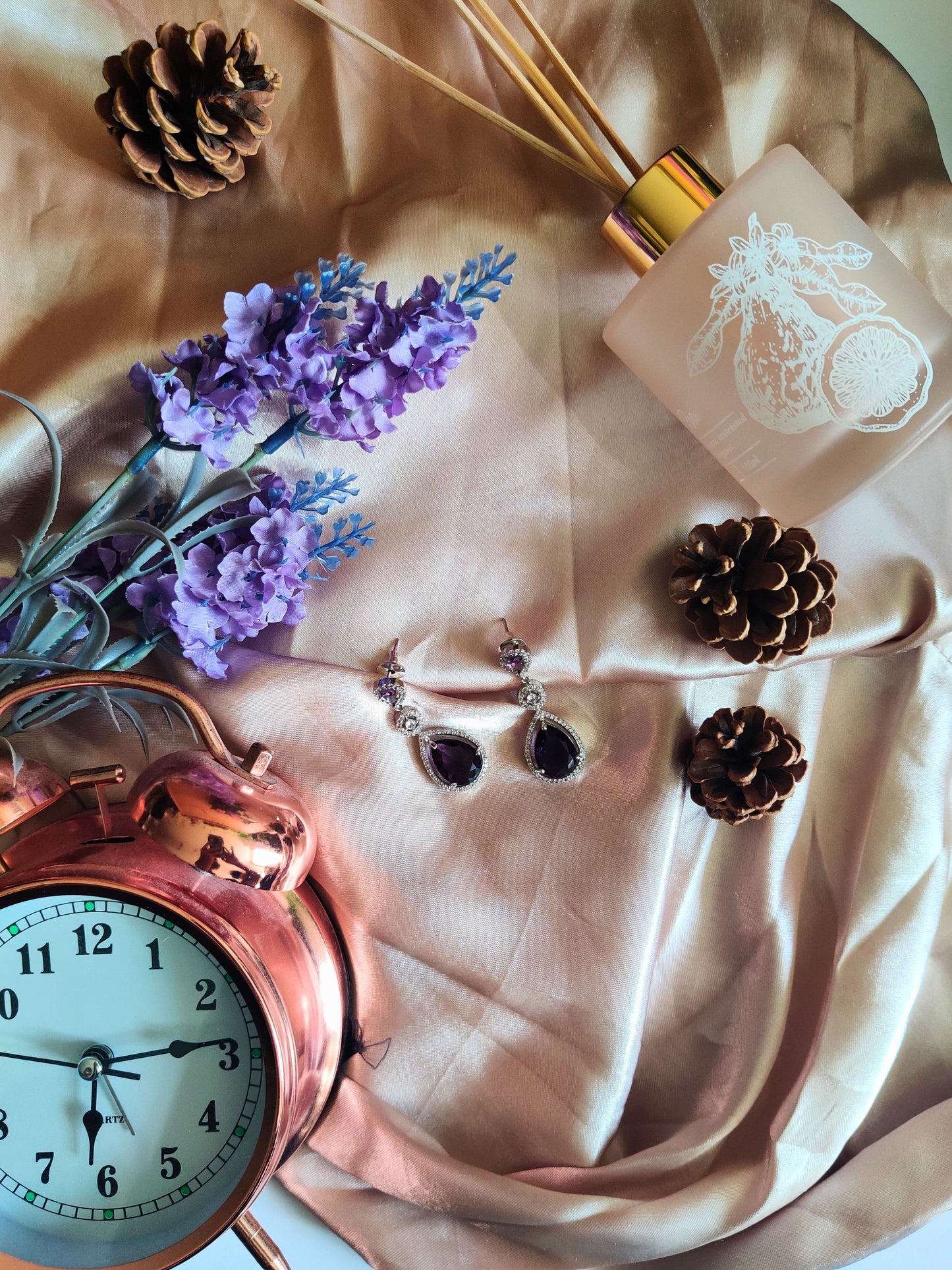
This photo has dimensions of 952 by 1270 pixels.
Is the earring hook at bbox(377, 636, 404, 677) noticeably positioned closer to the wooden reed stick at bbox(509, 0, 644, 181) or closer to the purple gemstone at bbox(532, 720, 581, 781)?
the purple gemstone at bbox(532, 720, 581, 781)

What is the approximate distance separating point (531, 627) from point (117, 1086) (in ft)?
1.32

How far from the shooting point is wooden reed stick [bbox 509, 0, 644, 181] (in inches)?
22.3

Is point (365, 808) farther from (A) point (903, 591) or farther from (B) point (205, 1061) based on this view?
(A) point (903, 591)

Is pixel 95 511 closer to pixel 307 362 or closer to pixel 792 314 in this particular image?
pixel 307 362

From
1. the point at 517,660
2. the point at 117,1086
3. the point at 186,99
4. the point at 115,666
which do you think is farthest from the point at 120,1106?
the point at 186,99

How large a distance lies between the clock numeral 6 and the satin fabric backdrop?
5.8 inches

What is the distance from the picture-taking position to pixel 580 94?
0.58m

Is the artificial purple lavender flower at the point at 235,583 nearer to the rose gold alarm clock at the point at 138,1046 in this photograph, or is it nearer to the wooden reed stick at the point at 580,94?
the rose gold alarm clock at the point at 138,1046

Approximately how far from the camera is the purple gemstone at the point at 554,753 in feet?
2.06

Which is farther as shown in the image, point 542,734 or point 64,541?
point 542,734

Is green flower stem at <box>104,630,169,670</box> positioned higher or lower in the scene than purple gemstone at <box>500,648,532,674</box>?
higher

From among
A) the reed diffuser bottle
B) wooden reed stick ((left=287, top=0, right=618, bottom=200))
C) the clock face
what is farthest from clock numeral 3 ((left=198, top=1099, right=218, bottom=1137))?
wooden reed stick ((left=287, top=0, right=618, bottom=200))

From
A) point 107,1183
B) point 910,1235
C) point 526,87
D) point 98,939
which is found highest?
point 526,87

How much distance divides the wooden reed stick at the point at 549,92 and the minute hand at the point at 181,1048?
0.61 meters
